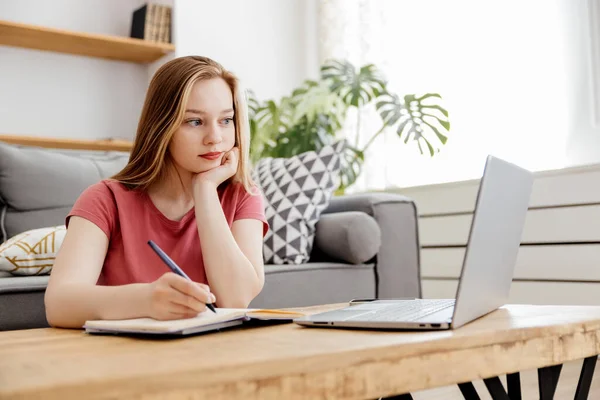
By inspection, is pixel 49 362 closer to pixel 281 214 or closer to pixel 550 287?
pixel 281 214

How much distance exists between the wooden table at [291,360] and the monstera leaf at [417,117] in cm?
207

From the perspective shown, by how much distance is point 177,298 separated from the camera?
76 centimetres

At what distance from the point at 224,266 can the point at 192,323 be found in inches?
17.4

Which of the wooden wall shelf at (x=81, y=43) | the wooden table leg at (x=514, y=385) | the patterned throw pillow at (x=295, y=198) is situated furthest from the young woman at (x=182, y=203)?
the wooden wall shelf at (x=81, y=43)

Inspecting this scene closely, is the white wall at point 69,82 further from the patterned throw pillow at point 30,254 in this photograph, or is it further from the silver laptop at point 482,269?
the silver laptop at point 482,269

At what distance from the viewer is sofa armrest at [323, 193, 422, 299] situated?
2.22m

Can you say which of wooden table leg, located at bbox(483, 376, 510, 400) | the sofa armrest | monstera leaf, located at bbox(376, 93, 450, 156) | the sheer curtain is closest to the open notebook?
wooden table leg, located at bbox(483, 376, 510, 400)

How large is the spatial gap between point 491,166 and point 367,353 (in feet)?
0.89

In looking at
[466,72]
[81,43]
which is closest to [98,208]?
[466,72]

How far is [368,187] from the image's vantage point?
3371mm

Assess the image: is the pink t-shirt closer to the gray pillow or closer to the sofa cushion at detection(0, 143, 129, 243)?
the gray pillow

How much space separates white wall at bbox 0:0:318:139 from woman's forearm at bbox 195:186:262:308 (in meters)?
2.50

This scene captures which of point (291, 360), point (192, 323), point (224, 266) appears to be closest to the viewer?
point (291, 360)

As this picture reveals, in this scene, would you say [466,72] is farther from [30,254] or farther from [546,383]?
[546,383]
